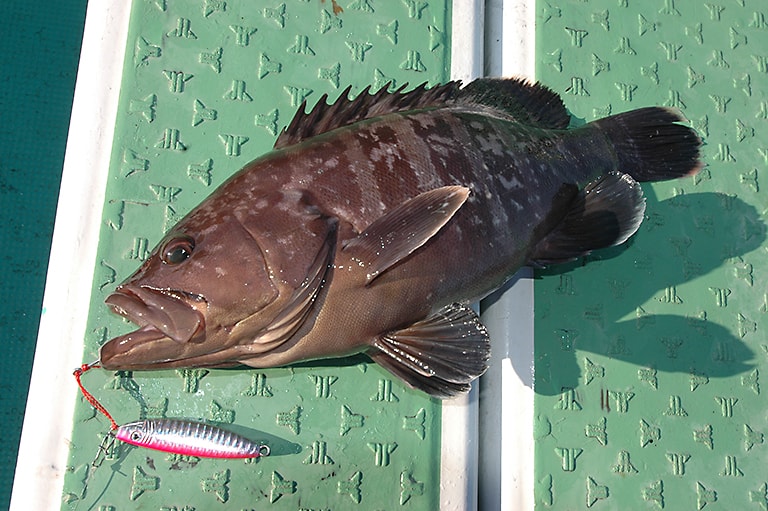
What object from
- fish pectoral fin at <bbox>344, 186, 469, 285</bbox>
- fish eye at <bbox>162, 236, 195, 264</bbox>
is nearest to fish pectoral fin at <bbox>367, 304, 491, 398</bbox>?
fish pectoral fin at <bbox>344, 186, 469, 285</bbox>

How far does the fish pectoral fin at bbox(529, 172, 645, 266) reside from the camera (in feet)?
6.33

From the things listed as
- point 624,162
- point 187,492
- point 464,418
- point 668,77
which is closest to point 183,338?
point 187,492

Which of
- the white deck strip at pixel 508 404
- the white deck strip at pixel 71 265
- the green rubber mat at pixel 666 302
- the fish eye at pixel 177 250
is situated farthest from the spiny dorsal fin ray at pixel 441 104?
the white deck strip at pixel 71 265

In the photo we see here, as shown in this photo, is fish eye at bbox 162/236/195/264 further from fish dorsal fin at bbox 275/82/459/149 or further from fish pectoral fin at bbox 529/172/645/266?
fish pectoral fin at bbox 529/172/645/266

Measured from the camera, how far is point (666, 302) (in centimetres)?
246

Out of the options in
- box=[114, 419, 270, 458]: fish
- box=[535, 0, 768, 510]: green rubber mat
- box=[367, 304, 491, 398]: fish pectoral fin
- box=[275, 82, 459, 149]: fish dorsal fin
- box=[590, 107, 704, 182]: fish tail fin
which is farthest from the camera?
box=[535, 0, 768, 510]: green rubber mat

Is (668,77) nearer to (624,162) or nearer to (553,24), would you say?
(553,24)

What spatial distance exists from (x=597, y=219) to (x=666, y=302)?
80cm

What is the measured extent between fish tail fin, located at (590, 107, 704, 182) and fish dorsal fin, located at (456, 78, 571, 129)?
0.53 feet

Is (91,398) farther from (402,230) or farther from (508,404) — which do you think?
(508,404)

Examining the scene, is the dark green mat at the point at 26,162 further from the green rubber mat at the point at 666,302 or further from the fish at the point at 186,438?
the green rubber mat at the point at 666,302

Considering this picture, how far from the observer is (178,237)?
5.05 ft

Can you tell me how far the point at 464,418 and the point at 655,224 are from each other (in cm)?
124

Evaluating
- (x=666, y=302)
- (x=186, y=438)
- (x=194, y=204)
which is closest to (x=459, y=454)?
(x=186, y=438)
